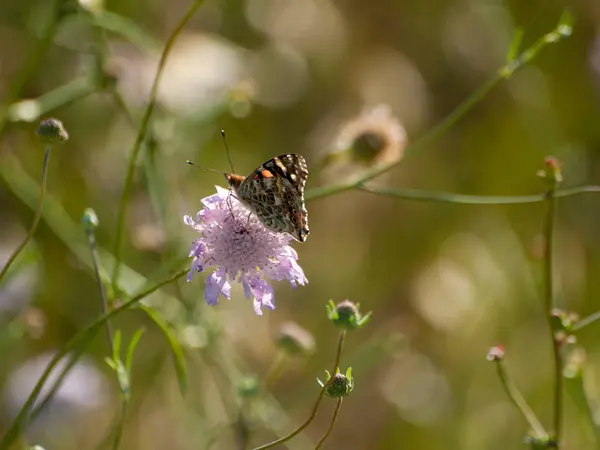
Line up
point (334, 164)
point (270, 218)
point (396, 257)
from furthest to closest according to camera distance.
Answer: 1. point (396, 257)
2. point (334, 164)
3. point (270, 218)

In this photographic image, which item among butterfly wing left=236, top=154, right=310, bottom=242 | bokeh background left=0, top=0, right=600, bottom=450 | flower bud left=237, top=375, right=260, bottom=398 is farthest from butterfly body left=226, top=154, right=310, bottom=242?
bokeh background left=0, top=0, right=600, bottom=450

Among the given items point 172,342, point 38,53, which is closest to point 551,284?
point 172,342

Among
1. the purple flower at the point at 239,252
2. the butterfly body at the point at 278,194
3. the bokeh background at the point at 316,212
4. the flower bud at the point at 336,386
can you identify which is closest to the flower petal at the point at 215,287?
the purple flower at the point at 239,252

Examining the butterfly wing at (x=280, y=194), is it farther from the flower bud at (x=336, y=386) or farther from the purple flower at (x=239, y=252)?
the flower bud at (x=336, y=386)

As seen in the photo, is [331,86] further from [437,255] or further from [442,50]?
[437,255]

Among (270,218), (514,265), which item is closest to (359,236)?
(514,265)

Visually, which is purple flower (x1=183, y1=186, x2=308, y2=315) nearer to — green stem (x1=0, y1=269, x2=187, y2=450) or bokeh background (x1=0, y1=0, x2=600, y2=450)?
green stem (x1=0, y1=269, x2=187, y2=450)
